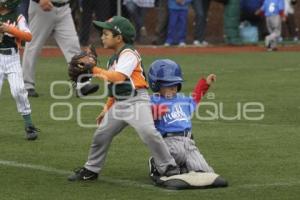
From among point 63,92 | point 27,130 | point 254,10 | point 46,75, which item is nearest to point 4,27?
point 27,130

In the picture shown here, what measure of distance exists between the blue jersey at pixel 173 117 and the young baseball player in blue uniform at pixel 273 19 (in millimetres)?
15699

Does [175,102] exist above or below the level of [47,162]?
above

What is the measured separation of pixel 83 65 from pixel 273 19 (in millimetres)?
16743

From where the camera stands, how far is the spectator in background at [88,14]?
24000 mm

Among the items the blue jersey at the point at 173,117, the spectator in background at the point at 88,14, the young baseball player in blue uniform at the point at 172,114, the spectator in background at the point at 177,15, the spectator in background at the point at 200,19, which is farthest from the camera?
the spectator in background at the point at 200,19

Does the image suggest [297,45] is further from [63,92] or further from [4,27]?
[4,27]

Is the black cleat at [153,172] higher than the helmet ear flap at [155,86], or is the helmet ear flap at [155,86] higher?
the helmet ear flap at [155,86]

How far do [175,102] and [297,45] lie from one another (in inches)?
719

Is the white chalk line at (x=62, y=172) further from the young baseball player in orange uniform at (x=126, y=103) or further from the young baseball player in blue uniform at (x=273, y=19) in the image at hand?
the young baseball player in blue uniform at (x=273, y=19)

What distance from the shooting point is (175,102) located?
29.0 ft

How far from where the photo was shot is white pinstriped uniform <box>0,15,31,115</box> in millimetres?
10945

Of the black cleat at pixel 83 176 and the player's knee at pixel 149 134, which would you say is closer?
the player's knee at pixel 149 134

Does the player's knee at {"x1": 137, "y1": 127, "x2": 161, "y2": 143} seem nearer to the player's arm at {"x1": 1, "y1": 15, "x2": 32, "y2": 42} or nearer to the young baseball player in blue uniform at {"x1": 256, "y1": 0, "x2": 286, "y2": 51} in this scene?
the player's arm at {"x1": 1, "y1": 15, "x2": 32, "y2": 42}

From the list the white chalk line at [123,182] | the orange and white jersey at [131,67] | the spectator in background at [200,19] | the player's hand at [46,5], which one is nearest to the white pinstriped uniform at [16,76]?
the white chalk line at [123,182]
